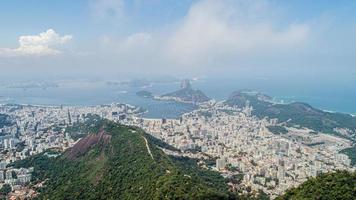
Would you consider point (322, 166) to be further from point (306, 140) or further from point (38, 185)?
point (38, 185)

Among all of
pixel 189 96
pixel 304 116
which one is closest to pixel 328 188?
pixel 304 116

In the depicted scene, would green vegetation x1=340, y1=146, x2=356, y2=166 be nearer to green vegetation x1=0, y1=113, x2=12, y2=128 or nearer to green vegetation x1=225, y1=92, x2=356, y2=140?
green vegetation x1=225, y1=92, x2=356, y2=140

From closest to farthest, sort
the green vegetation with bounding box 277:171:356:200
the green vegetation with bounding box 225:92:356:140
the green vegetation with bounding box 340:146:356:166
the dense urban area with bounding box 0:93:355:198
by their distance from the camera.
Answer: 1. the green vegetation with bounding box 277:171:356:200
2. the dense urban area with bounding box 0:93:355:198
3. the green vegetation with bounding box 340:146:356:166
4. the green vegetation with bounding box 225:92:356:140

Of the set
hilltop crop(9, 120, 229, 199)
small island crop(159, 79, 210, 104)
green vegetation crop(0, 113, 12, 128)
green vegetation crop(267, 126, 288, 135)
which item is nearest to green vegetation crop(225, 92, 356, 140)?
green vegetation crop(267, 126, 288, 135)

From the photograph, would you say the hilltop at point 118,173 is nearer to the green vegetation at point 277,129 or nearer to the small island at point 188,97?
the green vegetation at point 277,129

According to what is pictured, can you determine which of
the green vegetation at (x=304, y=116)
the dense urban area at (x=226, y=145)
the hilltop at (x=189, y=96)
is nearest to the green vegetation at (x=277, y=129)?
the dense urban area at (x=226, y=145)

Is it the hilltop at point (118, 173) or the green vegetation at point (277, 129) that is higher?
the hilltop at point (118, 173)
